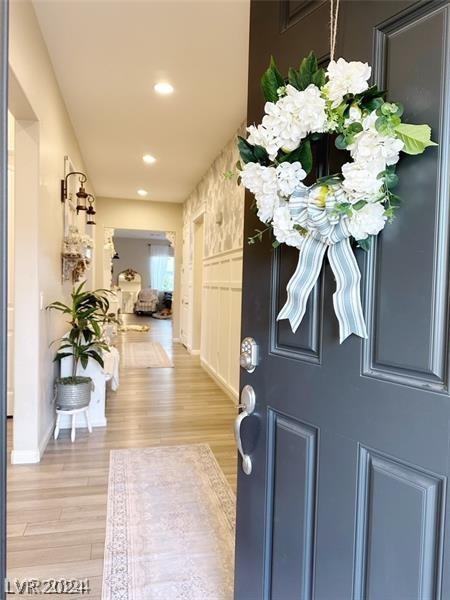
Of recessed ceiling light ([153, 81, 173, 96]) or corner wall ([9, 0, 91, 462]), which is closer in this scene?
corner wall ([9, 0, 91, 462])

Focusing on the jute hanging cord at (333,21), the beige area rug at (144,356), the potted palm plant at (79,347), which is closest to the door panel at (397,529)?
the jute hanging cord at (333,21)

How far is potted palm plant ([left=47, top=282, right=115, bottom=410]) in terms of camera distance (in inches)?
121

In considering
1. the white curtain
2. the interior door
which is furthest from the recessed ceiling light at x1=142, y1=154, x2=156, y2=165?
the white curtain

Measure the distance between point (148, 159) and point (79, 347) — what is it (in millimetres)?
3084

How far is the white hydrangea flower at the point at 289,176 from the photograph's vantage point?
0.74 meters

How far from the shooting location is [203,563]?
1.72 metres

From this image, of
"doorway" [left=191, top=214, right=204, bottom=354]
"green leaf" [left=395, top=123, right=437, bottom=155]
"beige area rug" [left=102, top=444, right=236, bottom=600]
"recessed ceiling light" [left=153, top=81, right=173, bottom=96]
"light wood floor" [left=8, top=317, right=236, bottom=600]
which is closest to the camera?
"green leaf" [left=395, top=123, right=437, bottom=155]

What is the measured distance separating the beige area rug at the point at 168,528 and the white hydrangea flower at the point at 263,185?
5.10 ft

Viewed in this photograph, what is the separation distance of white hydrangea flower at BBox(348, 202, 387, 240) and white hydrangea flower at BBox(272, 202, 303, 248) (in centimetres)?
12

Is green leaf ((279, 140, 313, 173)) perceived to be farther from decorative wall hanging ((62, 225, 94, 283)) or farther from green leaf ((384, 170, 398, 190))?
decorative wall hanging ((62, 225, 94, 283))

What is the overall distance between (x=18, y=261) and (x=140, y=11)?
173 cm

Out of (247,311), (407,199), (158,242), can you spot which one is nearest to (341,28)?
(407,199)

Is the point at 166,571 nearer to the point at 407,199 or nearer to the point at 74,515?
the point at 74,515

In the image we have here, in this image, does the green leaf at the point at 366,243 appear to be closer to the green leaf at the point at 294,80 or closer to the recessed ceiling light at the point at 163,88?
the green leaf at the point at 294,80
